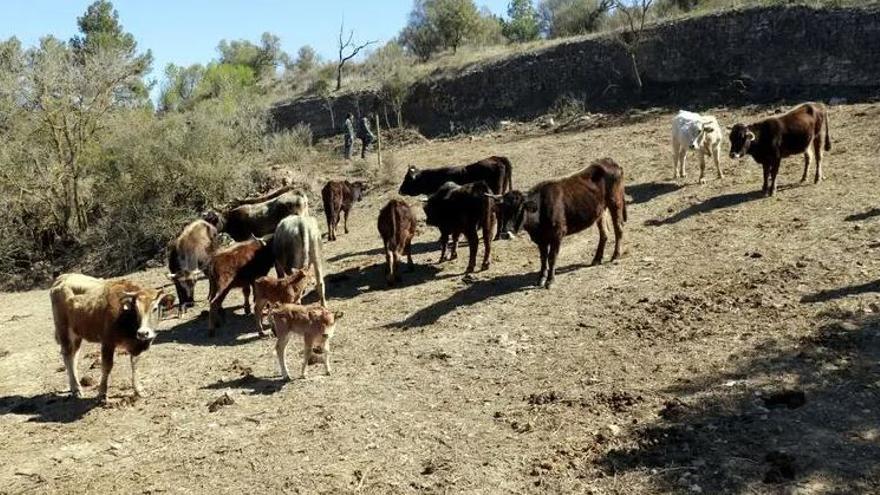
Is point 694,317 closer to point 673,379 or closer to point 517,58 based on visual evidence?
point 673,379

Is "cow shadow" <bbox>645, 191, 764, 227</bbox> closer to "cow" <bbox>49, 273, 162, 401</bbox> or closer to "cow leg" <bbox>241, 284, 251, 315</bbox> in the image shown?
"cow leg" <bbox>241, 284, 251, 315</bbox>

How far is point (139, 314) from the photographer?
8.77 metres

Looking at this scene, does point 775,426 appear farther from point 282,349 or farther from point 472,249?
point 472,249

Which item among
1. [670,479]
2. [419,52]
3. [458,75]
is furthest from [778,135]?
[419,52]

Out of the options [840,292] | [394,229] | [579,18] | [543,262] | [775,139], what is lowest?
[840,292]

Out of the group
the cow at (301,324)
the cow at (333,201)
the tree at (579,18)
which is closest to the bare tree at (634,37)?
the tree at (579,18)

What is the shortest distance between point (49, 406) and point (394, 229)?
5.94 metres

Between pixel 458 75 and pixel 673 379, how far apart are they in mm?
29317

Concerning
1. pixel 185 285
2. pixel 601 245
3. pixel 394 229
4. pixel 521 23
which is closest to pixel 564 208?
pixel 601 245

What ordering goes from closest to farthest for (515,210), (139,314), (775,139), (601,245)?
(139,314) < (515,210) < (601,245) < (775,139)

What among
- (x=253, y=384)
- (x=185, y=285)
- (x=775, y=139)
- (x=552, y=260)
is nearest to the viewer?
(x=253, y=384)

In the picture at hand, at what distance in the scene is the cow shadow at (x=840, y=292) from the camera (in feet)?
30.7

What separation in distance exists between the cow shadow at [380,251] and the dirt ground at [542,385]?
167 cm

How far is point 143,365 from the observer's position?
10.5 m
